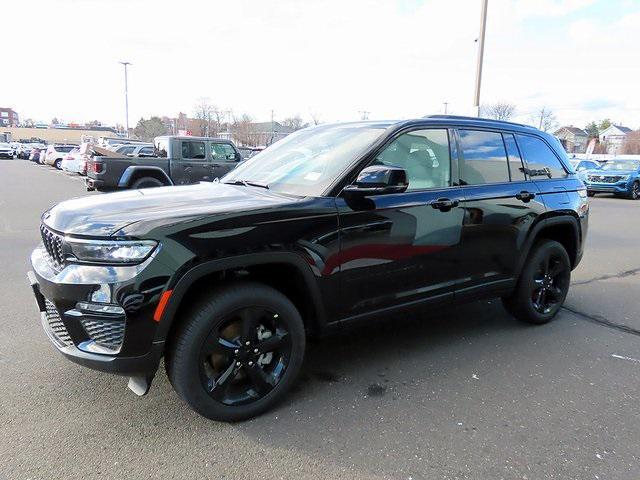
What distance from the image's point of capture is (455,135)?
3752 mm

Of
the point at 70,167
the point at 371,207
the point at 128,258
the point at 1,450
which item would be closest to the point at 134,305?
the point at 128,258

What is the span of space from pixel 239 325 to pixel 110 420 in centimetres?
96

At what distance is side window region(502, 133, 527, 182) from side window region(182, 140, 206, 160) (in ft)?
34.7

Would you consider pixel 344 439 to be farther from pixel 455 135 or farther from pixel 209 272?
pixel 455 135

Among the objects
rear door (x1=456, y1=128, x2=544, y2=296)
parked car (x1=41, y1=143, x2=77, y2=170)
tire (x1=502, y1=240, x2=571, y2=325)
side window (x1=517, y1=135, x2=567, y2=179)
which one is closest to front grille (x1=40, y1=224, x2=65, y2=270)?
rear door (x1=456, y1=128, x2=544, y2=296)

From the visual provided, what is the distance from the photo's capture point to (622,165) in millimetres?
20500

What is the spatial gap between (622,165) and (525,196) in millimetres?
20219

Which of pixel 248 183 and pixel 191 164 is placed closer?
pixel 248 183

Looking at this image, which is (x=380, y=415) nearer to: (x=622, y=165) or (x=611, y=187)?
(x=611, y=187)

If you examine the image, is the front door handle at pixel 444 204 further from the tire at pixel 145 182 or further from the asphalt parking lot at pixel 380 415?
the tire at pixel 145 182

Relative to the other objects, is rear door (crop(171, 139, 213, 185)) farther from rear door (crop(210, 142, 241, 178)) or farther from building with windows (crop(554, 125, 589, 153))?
building with windows (crop(554, 125, 589, 153))

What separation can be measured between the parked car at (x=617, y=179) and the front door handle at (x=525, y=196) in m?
17.1

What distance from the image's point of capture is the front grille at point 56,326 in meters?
2.60

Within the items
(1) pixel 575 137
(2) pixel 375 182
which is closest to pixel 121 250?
(2) pixel 375 182
